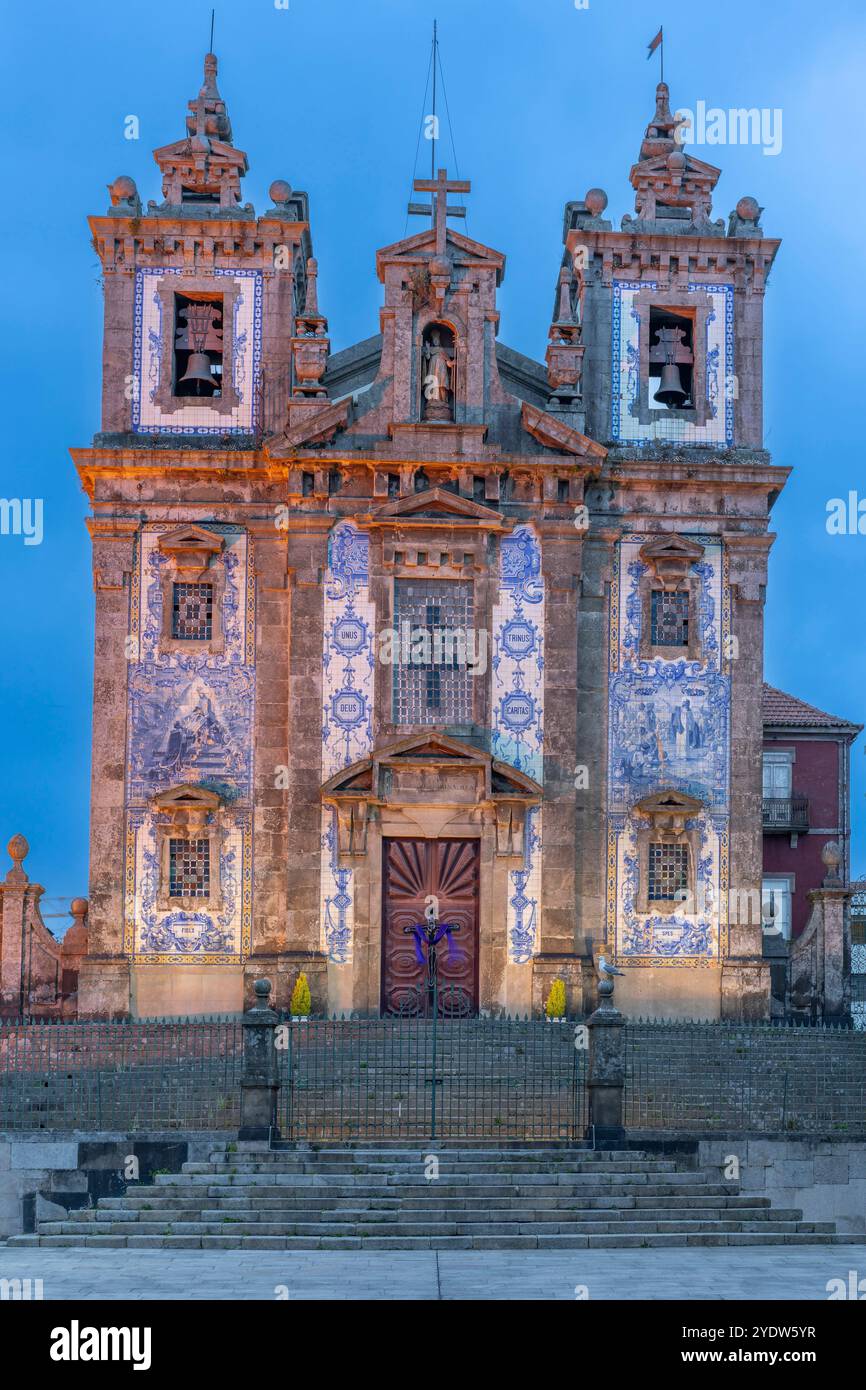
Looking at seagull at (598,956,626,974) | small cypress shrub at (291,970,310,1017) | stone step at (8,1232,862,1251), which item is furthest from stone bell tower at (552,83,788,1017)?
stone step at (8,1232,862,1251)

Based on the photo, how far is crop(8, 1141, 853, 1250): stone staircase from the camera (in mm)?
20766

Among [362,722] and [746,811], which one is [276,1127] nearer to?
[362,722]

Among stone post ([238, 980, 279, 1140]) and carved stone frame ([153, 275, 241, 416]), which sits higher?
carved stone frame ([153, 275, 241, 416])

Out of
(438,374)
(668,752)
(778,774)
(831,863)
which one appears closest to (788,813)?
(778,774)

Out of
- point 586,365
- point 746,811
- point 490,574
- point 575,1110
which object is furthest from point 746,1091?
point 586,365

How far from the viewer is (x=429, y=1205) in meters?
21.6

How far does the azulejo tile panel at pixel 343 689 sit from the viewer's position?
3288 centimetres

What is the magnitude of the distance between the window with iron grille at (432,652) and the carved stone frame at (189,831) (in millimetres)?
3405

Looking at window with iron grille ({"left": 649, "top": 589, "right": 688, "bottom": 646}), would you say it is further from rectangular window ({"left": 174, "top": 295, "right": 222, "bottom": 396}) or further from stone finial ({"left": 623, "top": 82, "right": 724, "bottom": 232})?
rectangular window ({"left": 174, "top": 295, "right": 222, "bottom": 396})

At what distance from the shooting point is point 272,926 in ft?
109

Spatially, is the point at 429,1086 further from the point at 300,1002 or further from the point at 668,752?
the point at 668,752

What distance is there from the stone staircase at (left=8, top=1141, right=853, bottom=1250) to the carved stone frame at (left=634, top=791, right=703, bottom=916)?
34.6 feet

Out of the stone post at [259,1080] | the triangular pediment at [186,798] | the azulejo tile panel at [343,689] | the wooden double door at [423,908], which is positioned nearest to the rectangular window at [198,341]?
the azulejo tile panel at [343,689]

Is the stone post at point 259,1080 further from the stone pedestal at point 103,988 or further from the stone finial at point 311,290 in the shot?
the stone finial at point 311,290
